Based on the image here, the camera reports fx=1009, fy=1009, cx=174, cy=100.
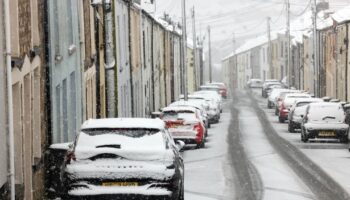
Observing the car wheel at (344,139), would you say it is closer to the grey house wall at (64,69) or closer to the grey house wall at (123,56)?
the grey house wall at (123,56)

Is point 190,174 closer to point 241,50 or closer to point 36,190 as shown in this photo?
point 36,190

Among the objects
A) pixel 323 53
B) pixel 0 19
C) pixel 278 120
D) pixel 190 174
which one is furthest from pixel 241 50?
pixel 0 19

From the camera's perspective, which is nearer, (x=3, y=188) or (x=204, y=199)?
(x=3, y=188)

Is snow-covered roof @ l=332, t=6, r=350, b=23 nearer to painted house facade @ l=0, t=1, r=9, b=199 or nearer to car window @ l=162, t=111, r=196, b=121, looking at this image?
car window @ l=162, t=111, r=196, b=121

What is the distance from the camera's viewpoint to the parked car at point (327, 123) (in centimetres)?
3750

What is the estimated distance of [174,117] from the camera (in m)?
35.0

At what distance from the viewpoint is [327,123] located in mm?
37562

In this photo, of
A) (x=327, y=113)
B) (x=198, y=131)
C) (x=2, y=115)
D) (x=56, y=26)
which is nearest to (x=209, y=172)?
(x=56, y=26)

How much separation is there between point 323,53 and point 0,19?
2288 inches

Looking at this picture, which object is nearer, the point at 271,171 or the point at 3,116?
the point at 3,116

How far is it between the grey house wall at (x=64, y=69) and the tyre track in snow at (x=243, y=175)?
4.21 m

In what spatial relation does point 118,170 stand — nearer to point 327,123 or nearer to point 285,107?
point 327,123

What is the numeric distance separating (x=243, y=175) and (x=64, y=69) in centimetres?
Result: 511

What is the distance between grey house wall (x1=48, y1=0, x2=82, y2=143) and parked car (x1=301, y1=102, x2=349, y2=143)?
1289 cm
